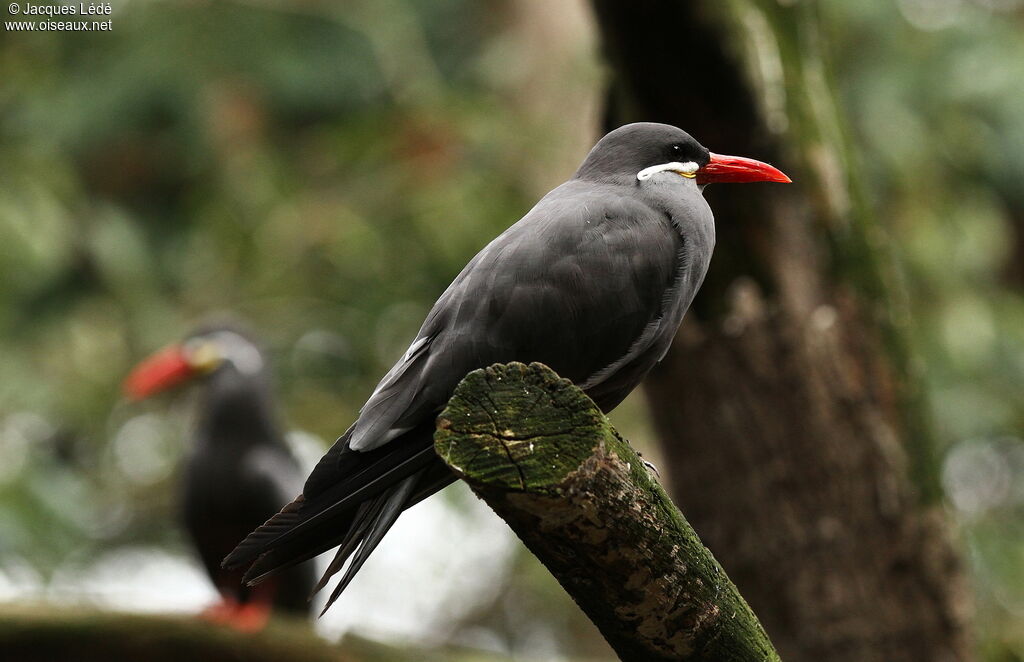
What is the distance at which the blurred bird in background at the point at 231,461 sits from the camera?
617cm

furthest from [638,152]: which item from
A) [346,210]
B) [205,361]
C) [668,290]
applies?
[346,210]

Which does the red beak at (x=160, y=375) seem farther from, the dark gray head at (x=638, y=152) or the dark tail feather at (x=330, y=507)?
the dark tail feather at (x=330, y=507)

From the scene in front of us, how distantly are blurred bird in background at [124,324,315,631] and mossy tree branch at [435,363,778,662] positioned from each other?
3.61 metres

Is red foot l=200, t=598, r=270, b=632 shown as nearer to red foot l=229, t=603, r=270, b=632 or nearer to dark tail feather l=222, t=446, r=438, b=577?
red foot l=229, t=603, r=270, b=632

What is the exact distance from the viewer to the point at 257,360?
682cm

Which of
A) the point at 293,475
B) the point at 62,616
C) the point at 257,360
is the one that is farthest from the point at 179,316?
the point at 62,616

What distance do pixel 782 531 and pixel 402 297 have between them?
4661 mm

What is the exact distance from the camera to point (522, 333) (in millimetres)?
2684

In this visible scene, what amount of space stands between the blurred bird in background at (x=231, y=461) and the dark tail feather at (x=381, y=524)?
3.30 meters

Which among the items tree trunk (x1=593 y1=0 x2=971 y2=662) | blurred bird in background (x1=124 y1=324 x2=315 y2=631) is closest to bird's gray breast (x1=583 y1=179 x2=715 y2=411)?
tree trunk (x1=593 y1=0 x2=971 y2=662)

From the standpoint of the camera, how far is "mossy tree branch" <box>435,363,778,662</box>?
2.18m

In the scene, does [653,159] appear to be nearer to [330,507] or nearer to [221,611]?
[330,507]

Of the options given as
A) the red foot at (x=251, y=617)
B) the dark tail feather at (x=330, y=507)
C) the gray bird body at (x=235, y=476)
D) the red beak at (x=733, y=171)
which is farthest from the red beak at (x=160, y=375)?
the dark tail feather at (x=330, y=507)

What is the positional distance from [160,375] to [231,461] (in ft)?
2.93
